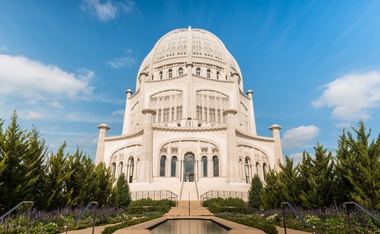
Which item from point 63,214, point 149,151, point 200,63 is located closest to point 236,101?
A: point 200,63

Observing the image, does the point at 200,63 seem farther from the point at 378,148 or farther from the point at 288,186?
the point at 378,148

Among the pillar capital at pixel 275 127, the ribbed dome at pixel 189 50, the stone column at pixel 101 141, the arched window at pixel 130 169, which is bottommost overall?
the arched window at pixel 130 169

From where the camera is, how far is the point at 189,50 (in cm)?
5134

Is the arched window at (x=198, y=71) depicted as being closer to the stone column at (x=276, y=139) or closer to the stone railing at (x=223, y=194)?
the stone column at (x=276, y=139)

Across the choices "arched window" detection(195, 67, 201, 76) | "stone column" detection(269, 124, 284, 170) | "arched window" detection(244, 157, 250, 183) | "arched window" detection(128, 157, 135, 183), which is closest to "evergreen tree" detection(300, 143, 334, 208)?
"arched window" detection(244, 157, 250, 183)

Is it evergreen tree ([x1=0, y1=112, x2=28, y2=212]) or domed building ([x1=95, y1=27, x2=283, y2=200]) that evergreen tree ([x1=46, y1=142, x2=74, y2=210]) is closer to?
evergreen tree ([x1=0, y1=112, x2=28, y2=212])

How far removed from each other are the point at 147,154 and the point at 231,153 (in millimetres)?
10384

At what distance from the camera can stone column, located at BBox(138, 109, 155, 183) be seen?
30594 mm

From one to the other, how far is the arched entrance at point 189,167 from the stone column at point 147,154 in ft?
15.1

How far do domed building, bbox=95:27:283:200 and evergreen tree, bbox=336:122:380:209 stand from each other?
15.4 meters

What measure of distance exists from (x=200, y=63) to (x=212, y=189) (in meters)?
29.2

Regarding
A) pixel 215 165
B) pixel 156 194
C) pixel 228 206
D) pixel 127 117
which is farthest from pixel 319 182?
pixel 127 117

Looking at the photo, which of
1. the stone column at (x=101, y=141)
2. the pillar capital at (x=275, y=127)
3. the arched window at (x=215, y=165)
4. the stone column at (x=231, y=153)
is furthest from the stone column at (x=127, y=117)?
the pillar capital at (x=275, y=127)

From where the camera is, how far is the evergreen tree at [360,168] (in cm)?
1142
